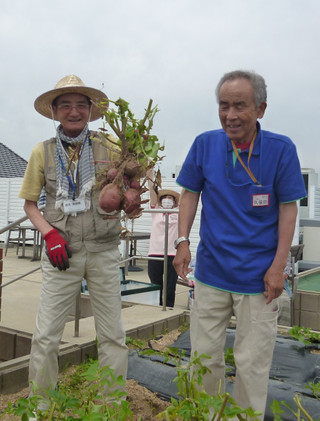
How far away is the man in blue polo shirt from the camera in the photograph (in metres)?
1.75

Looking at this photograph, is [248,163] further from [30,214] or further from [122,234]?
[30,214]

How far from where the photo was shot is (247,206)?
1787 millimetres

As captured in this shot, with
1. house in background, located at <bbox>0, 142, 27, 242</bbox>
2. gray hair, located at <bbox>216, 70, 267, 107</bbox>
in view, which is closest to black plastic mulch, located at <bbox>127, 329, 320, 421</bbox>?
gray hair, located at <bbox>216, 70, 267, 107</bbox>

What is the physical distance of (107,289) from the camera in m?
2.17

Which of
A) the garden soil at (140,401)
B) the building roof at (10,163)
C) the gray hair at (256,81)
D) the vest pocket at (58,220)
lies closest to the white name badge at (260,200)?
the gray hair at (256,81)

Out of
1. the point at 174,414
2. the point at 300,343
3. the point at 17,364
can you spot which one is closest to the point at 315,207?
the point at 300,343

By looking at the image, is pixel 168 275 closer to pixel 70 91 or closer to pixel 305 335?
Answer: pixel 305 335

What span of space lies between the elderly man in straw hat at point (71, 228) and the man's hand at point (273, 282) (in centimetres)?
82

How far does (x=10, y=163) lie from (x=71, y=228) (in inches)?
717

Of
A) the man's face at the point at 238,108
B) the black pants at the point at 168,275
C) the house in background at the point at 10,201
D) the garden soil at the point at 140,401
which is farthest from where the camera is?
the house in background at the point at 10,201

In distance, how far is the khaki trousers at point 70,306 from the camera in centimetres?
205

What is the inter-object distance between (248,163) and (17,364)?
1922 millimetres

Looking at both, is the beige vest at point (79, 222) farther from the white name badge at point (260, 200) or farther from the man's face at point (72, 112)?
the white name badge at point (260, 200)

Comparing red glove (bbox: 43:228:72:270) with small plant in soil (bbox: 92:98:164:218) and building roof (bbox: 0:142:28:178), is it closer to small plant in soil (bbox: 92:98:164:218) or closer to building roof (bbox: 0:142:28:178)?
small plant in soil (bbox: 92:98:164:218)
